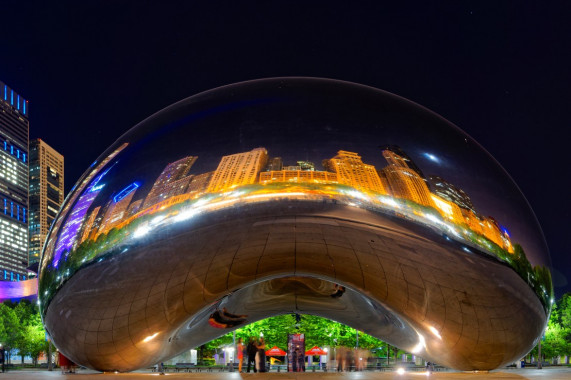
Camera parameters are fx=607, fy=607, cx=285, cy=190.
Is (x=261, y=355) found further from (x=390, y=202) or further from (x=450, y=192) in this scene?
(x=450, y=192)

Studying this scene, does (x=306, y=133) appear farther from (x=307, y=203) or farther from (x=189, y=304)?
(x=189, y=304)

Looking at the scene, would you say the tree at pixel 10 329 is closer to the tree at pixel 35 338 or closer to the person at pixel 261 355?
the tree at pixel 35 338

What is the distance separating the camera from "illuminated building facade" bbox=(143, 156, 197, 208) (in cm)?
761

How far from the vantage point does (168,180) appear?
25.1 ft

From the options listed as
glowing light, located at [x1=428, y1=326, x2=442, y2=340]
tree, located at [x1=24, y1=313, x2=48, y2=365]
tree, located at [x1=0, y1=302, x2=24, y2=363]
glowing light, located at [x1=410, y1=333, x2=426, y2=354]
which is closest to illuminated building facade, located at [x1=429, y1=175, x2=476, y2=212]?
glowing light, located at [x1=428, y1=326, x2=442, y2=340]

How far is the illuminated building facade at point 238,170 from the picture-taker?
7.42 m

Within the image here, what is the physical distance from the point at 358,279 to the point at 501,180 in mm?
2419

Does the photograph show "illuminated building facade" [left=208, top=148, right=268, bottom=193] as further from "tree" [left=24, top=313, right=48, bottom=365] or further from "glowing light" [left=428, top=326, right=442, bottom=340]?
"tree" [left=24, top=313, right=48, bottom=365]

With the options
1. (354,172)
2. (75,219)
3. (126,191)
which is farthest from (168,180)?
(354,172)

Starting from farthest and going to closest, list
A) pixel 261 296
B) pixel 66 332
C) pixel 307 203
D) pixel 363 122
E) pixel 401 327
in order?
pixel 261 296
pixel 401 327
pixel 66 332
pixel 363 122
pixel 307 203

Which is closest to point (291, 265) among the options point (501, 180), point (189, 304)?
point (189, 304)

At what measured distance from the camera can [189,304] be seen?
324 inches

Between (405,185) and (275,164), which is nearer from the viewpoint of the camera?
(275,164)

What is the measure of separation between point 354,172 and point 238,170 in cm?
142
